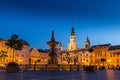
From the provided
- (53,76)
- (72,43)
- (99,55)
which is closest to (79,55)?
(99,55)

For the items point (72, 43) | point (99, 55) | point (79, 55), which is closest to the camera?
point (99, 55)

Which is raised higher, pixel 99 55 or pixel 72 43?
pixel 72 43

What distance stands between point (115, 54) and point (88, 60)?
25.5 meters

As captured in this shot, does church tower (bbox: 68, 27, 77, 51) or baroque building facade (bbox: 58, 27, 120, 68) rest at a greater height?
church tower (bbox: 68, 27, 77, 51)

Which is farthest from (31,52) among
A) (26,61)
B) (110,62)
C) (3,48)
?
(110,62)

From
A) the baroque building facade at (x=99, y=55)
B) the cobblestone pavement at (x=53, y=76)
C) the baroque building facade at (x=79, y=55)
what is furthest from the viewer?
the baroque building facade at (x=99, y=55)

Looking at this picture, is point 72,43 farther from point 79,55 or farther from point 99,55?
point 99,55

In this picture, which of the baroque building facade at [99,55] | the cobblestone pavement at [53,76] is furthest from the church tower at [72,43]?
the cobblestone pavement at [53,76]

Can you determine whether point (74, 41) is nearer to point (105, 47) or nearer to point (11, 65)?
point (105, 47)

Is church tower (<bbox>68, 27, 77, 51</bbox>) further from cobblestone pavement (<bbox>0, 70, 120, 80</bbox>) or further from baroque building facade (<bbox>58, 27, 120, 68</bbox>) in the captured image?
cobblestone pavement (<bbox>0, 70, 120, 80</bbox>)

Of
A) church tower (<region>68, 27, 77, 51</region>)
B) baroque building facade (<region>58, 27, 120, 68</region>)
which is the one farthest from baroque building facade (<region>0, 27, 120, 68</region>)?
church tower (<region>68, 27, 77, 51</region>)

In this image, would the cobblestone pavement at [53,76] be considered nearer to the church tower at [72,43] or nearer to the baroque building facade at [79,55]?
the baroque building facade at [79,55]

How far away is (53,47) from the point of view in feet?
182

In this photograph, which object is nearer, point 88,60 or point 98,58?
point 98,58
